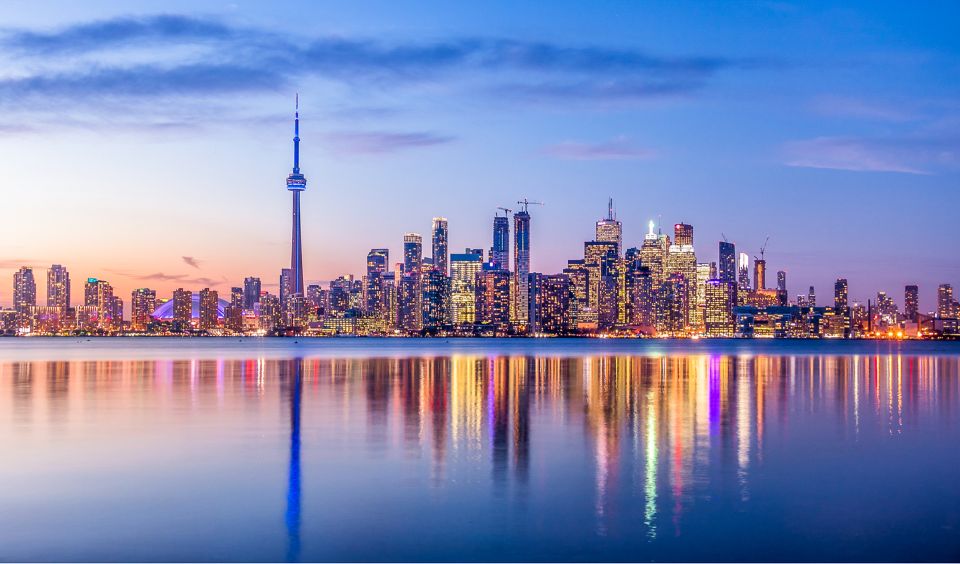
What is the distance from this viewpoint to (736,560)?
57.5 feet

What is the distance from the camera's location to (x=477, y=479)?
25938 millimetres

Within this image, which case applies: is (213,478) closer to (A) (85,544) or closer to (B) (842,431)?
(A) (85,544)

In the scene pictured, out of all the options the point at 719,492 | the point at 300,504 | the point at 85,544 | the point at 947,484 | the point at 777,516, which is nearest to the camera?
the point at 85,544

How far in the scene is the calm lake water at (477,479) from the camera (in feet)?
61.7

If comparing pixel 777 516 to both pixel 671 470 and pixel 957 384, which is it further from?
pixel 957 384

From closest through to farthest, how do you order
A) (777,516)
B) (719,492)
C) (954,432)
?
(777,516), (719,492), (954,432)

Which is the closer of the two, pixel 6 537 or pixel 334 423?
pixel 6 537

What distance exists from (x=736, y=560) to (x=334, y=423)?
2562 centimetres

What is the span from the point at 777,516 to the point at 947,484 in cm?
770

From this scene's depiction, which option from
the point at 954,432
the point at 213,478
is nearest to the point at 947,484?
the point at 954,432

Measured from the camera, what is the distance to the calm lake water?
18.8 m

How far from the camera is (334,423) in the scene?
134ft

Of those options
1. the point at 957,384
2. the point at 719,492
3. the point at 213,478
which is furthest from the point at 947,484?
the point at 957,384

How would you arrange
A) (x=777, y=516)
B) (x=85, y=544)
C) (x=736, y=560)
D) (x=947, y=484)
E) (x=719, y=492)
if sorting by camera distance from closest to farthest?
1. (x=736, y=560)
2. (x=85, y=544)
3. (x=777, y=516)
4. (x=719, y=492)
5. (x=947, y=484)
